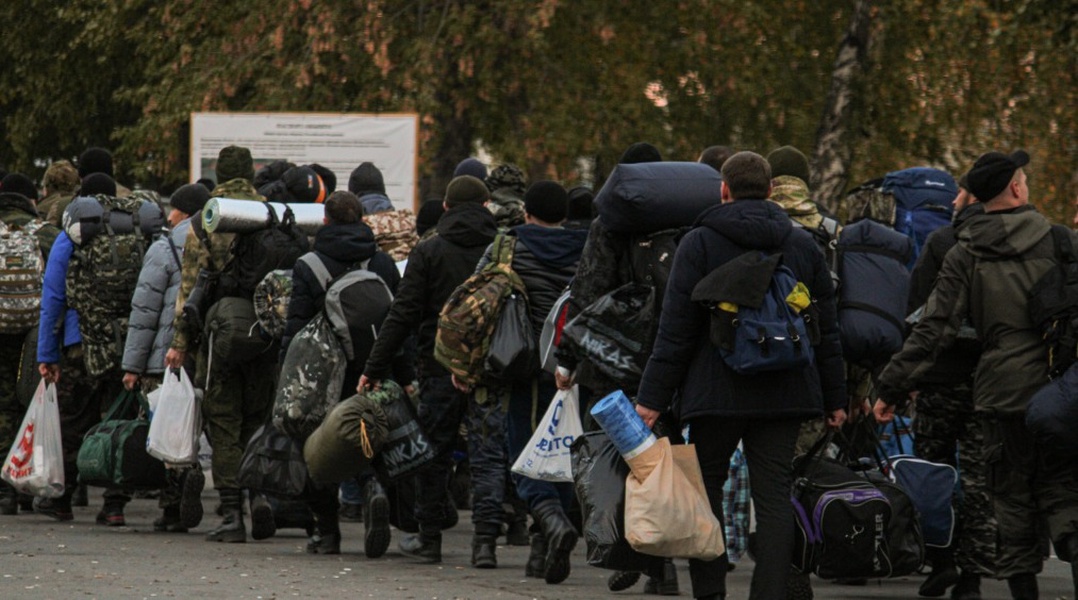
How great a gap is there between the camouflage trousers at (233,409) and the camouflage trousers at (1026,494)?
431 cm

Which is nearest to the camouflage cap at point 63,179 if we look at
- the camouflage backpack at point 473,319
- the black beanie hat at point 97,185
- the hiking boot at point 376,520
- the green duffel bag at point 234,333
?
the black beanie hat at point 97,185

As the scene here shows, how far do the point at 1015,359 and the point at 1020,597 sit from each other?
3.30ft

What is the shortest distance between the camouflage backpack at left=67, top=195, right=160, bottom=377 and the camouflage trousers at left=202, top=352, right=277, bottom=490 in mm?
990

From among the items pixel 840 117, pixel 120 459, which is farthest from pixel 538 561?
pixel 840 117

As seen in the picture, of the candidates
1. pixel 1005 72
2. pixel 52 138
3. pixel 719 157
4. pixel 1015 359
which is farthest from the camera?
pixel 52 138

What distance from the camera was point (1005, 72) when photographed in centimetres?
2222

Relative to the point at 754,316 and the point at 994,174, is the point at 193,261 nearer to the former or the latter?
the point at 994,174

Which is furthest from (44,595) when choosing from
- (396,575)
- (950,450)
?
(950,450)

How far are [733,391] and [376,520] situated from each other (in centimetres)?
346

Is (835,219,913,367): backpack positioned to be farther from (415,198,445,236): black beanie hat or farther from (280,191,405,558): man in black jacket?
(415,198,445,236): black beanie hat

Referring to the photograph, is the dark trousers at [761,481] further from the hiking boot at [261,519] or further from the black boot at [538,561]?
the hiking boot at [261,519]

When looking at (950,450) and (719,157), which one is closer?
(950,450)

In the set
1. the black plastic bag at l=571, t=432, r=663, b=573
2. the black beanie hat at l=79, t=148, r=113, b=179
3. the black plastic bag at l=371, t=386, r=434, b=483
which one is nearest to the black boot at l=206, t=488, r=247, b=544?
the black plastic bag at l=371, t=386, r=434, b=483

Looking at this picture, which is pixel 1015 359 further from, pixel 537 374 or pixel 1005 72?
pixel 1005 72
